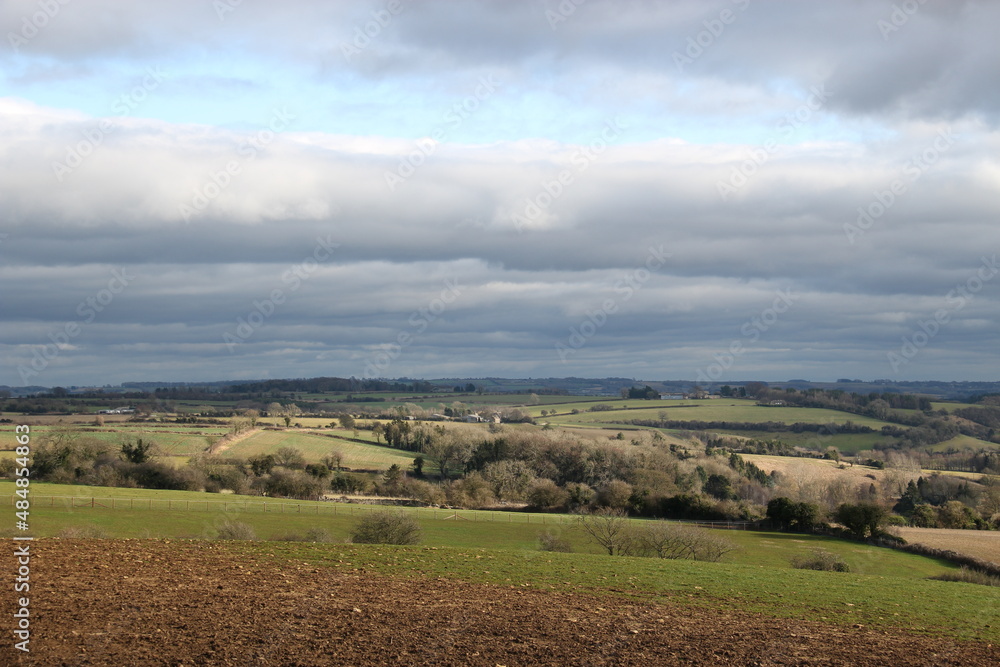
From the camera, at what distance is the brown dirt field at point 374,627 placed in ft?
50.2

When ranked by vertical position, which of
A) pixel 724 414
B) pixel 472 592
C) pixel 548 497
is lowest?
pixel 548 497

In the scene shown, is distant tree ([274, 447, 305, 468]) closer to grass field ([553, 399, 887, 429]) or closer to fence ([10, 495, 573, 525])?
fence ([10, 495, 573, 525])

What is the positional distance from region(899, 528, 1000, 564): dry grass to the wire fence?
42.1 feet

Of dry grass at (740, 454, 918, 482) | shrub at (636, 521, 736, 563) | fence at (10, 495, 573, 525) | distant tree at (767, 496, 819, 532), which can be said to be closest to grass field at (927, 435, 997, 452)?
dry grass at (740, 454, 918, 482)

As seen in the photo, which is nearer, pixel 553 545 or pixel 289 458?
pixel 553 545

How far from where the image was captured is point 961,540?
6081 centimetres

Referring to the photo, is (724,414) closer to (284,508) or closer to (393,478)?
(393,478)

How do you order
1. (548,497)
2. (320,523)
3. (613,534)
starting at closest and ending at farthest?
(613,534) < (320,523) < (548,497)

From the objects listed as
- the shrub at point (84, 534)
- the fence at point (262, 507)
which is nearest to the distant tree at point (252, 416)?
the fence at point (262, 507)

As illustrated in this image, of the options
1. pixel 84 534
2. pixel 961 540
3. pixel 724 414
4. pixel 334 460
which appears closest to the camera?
pixel 84 534

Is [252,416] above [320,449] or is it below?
above

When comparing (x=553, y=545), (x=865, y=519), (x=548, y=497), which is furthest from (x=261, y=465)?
(x=865, y=519)

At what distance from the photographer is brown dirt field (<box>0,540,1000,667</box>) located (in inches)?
602

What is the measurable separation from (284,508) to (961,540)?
53.1 metres
